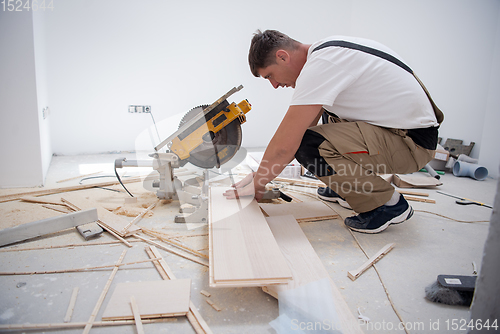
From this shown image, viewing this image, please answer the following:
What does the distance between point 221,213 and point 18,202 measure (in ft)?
5.35

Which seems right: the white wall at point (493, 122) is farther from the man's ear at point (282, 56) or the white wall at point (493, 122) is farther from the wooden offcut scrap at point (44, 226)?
the wooden offcut scrap at point (44, 226)

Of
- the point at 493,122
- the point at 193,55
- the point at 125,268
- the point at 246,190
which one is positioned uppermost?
the point at 193,55

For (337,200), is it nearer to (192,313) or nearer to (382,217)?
(382,217)

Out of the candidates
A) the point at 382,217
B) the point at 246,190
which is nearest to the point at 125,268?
the point at 246,190

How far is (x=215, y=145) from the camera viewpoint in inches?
97.2

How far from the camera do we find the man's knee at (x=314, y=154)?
175 centimetres

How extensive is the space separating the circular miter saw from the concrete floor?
0.15 meters

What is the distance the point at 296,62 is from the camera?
171 centimetres

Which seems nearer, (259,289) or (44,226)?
(259,289)

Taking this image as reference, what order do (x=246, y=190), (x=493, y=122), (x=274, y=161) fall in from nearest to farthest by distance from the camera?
(x=274, y=161) → (x=246, y=190) → (x=493, y=122)

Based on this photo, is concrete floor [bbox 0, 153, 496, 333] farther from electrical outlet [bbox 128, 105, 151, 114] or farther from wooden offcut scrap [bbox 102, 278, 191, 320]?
electrical outlet [bbox 128, 105, 151, 114]

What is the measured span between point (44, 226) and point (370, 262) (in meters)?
1.69

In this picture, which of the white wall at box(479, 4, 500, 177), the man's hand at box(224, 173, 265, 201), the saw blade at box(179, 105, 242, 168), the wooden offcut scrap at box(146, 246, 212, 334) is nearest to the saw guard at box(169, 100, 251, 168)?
the saw blade at box(179, 105, 242, 168)

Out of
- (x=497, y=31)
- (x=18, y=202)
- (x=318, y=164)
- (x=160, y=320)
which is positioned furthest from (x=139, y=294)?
(x=497, y=31)
